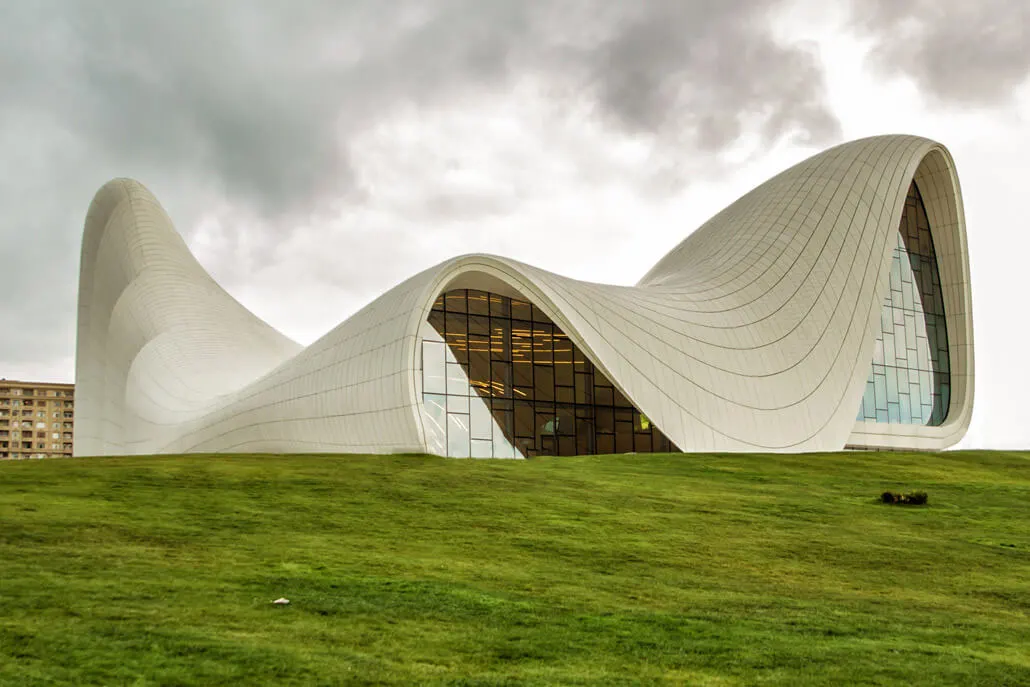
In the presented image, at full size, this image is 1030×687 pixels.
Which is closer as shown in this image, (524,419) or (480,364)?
(480,364)

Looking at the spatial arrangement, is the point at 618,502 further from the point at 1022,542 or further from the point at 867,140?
the point at 867,140

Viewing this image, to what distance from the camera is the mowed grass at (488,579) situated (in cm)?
779

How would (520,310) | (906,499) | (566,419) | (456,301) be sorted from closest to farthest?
(906,499) < (456,301) < (566,419) < (520,310)

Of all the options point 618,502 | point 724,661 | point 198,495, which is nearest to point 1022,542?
point 618,502

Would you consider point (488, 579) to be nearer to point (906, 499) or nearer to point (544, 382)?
point (906, 499)

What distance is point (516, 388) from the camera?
31891mm

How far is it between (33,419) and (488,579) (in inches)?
5620

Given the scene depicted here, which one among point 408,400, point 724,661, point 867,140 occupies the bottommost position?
point 724,661

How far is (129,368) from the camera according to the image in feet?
155

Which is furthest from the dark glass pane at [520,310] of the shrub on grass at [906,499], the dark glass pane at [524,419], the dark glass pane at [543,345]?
the shrub on grass at [906,499]

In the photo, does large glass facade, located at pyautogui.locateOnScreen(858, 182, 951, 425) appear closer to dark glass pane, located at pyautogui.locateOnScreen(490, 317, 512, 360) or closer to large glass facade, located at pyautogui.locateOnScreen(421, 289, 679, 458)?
large glass facade, located at pyautogui.locateOnScreen(421, 289, 679, 458)

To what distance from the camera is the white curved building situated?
29.2 m

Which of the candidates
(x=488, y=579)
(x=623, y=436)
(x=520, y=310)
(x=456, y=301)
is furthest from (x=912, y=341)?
(x=488, y=579)

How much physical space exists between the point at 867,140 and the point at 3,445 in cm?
12854
